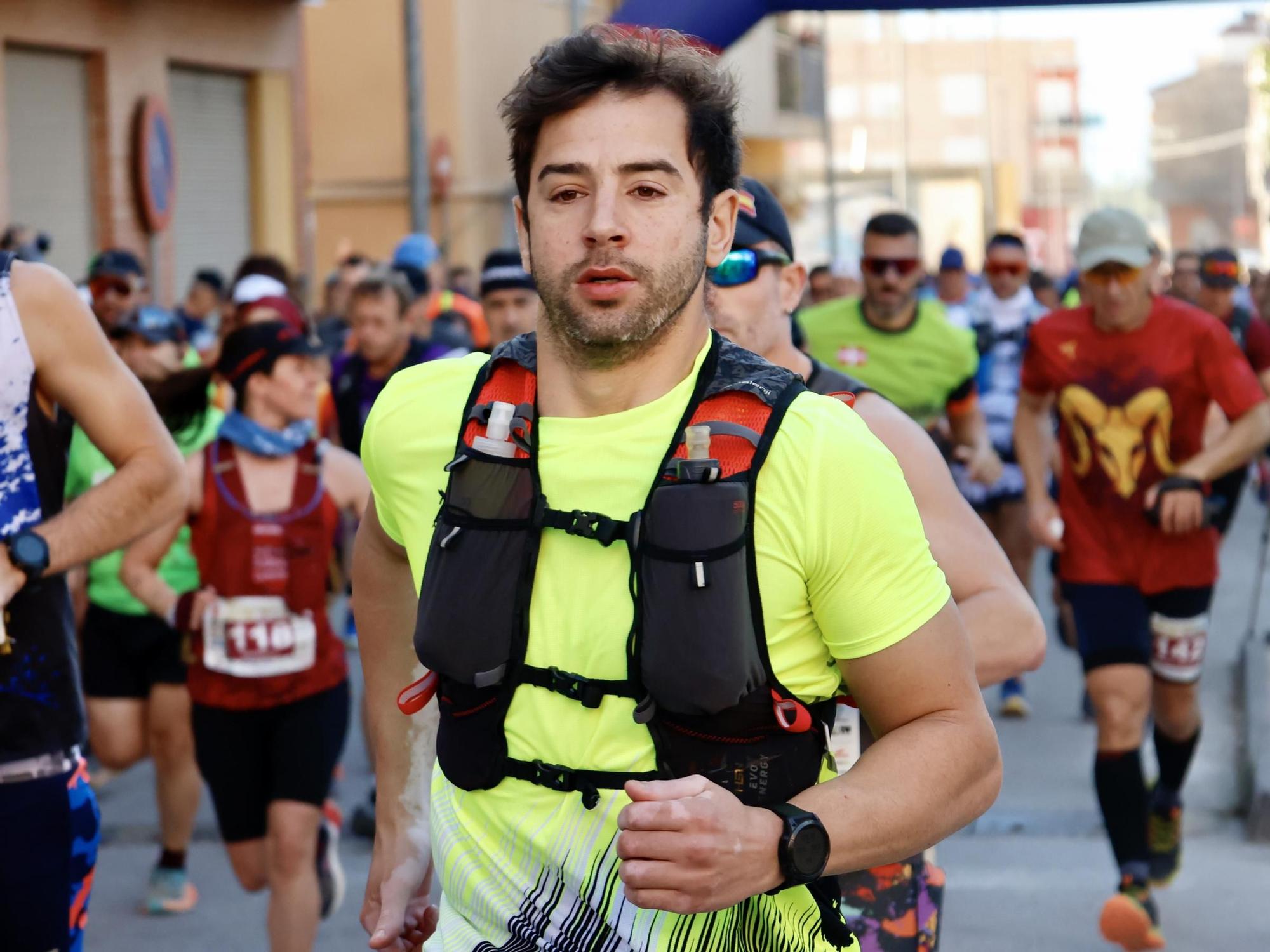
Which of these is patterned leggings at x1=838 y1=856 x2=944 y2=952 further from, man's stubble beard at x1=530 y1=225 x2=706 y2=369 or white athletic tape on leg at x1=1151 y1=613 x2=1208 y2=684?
white athletic tape on leg at x1=1151 y1=613 x2=1208 y2=684

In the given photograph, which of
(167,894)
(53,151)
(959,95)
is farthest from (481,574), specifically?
(959,95)

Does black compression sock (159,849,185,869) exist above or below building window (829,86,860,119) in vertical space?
below

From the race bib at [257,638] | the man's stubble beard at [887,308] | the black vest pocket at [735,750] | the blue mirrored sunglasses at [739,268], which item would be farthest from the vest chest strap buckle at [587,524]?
the man's stubble beard at [887,308]

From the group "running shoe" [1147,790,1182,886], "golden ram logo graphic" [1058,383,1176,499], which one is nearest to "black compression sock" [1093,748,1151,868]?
"running shoe" [1147,790,1182,886]

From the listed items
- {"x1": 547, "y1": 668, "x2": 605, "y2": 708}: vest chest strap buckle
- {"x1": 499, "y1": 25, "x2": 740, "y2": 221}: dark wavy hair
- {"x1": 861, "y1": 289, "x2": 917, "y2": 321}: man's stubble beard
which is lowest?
{"x1": 547, "y1": 668, "x2": 605, "y2": 708}: vest chest strap buckle

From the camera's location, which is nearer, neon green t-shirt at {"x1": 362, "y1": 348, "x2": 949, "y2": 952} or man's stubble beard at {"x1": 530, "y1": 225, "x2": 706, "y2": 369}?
neon green t-shirt at {"x1": 362, "y1": 348, "x2": 949, "y2": 952}

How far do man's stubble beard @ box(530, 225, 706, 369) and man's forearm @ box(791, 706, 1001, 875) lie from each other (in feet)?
1.96

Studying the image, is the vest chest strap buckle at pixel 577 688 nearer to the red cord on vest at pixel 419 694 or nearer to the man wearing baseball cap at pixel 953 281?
the red cord on vest at pixel 419 694

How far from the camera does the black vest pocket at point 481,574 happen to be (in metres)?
2.46

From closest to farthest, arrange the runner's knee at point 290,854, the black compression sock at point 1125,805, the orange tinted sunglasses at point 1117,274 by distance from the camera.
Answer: the runner's knee at point 290,854 < the black compression sock at point 1125,805 < the orange tinted sunglasses at point 1117,274

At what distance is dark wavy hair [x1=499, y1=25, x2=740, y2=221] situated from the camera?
2.49 m

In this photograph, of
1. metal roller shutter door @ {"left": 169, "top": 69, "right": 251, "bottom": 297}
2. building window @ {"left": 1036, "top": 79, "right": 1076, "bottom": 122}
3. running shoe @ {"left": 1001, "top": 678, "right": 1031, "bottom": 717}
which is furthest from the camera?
building window @ {"left": 1036, "top": 79, "right": 1076, "bottom": 122}

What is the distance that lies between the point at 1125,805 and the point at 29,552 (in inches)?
155

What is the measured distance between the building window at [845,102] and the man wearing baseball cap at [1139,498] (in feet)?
296
